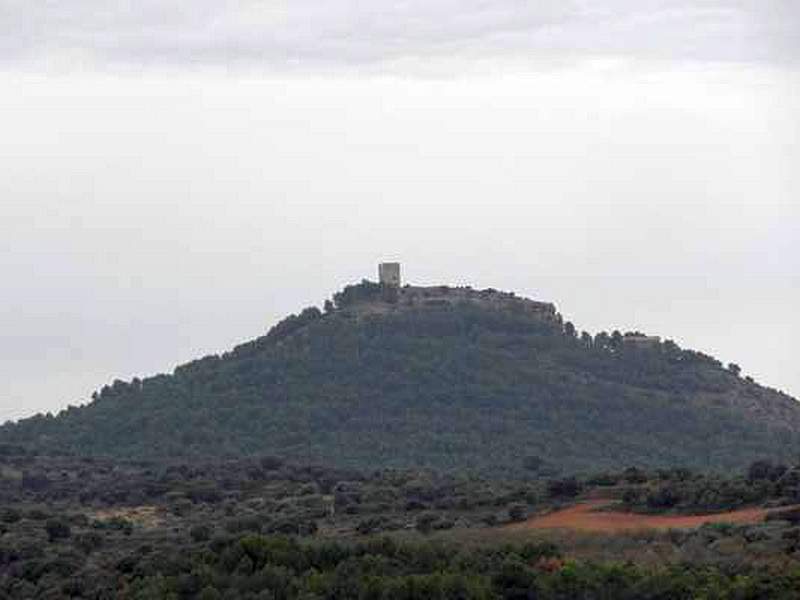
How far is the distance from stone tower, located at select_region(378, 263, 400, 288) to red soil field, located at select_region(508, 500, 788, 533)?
5192 centimetres

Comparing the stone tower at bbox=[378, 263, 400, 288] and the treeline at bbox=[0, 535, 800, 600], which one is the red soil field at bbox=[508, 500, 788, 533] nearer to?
the treeline at bbox=[0, 535, 800, 600]

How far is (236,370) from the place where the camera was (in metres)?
106

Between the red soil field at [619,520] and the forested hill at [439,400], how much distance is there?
111 feet

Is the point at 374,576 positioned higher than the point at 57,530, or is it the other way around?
the point at 57,530

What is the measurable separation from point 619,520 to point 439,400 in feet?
154

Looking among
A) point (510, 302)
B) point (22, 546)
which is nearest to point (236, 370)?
point (510, 302)

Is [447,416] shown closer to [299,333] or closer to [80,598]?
[299,333]

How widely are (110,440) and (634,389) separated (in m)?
19.8

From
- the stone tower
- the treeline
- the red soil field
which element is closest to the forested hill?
the stone tower

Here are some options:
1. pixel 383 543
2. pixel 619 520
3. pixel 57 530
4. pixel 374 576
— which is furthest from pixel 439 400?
pixel 374 576

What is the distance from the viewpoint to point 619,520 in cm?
5675

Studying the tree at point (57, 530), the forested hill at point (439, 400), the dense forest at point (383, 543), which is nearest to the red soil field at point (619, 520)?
the dense forest at point (383, 543)

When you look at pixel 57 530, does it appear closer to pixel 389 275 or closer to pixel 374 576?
pixel 374 576

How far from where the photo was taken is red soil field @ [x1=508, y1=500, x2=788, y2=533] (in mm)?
54438
